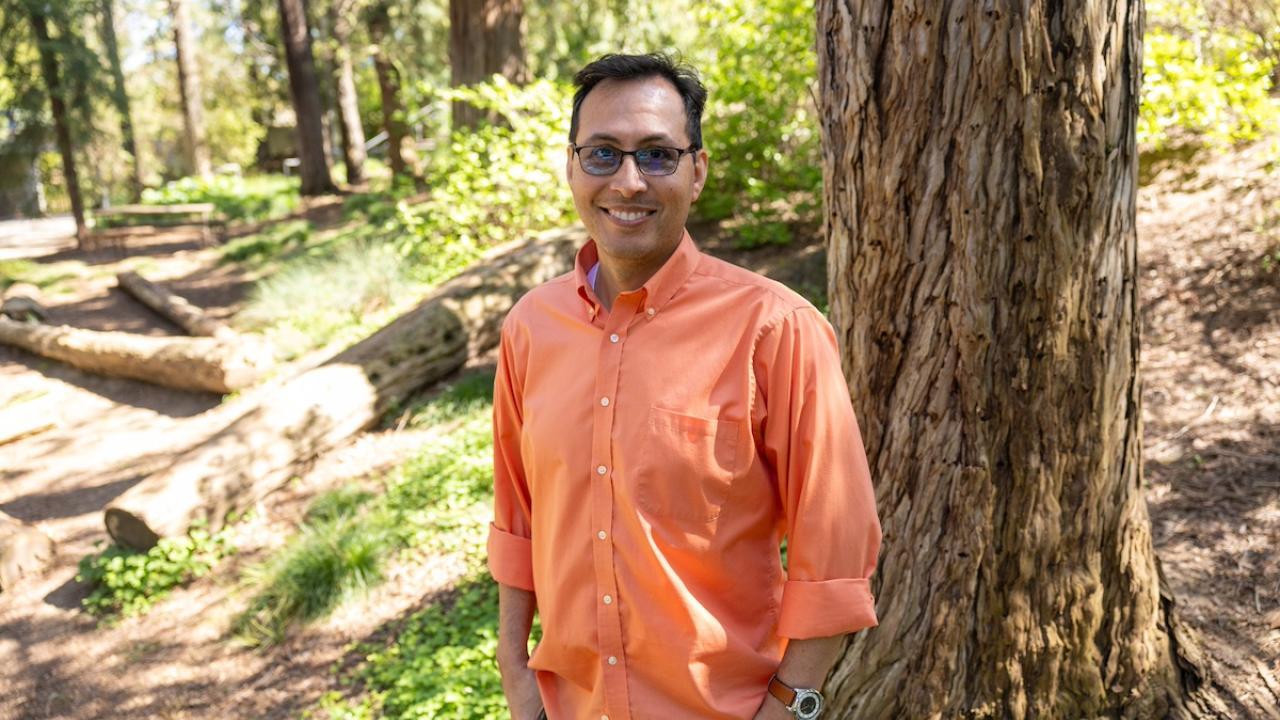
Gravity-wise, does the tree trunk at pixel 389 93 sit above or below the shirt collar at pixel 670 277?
above

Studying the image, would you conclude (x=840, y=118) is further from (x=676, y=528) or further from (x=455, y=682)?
(x=455, y=682)

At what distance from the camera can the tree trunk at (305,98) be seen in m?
18.7

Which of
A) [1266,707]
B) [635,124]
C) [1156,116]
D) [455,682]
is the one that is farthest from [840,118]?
[1156,116]

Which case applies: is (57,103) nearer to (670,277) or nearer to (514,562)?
(514,562)

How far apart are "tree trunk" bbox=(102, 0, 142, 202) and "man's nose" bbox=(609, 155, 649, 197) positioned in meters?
19.5

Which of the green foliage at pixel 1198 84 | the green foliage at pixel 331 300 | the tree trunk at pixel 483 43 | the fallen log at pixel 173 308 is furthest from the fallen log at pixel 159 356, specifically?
the green foliage at pixel 1198 84

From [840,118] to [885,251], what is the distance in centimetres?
43

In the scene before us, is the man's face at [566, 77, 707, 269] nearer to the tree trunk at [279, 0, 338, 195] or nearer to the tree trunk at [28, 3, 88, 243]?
the tree trunk at [28, 3, 88, 243]

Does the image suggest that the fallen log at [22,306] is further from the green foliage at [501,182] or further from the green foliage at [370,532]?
the green foliage at [370,532]

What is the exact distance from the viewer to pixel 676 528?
1.85 meters

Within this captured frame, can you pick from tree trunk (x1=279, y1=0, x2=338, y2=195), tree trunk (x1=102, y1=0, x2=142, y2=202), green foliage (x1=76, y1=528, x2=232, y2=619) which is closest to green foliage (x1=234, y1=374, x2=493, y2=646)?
green foliage (x1=76, y1=528, x2=232, y2=619)

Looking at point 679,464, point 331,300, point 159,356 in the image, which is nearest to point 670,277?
point 679,464

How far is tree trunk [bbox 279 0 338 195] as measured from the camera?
18672mm

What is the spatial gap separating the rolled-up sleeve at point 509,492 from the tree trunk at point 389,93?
57.2 ft
